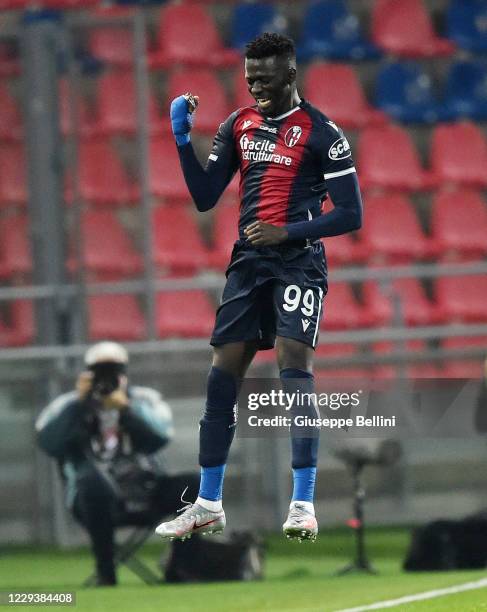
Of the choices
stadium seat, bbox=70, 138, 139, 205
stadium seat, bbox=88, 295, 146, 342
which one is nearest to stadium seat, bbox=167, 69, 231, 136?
stadium seat, bbox=70, 138, 139, 205

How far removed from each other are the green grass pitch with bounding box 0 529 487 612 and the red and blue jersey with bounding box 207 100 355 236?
250 cm

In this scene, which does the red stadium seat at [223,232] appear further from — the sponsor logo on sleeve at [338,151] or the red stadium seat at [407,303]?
the sponsor logo on sleeve at [338,151]

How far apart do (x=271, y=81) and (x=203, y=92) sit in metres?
7.09

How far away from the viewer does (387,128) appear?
13.2m

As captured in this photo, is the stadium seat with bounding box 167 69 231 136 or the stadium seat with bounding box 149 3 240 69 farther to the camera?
the stadium seat with bounding box 149 3 240 69

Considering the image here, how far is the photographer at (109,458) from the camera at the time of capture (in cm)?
852

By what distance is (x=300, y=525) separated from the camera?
5656 millimetres

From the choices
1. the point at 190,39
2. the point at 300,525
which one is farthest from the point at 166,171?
the point at 300,525

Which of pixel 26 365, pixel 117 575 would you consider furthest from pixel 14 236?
pixel 117 575

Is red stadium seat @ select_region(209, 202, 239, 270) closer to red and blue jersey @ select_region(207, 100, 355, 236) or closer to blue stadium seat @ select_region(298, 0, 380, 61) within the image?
blue stadium seat @ select_region(298, 0, 380, 61)

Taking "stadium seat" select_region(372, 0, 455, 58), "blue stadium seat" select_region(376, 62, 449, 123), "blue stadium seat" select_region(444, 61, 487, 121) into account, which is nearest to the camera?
"blue stadium seat" select_region(376, 62, 449, 123)

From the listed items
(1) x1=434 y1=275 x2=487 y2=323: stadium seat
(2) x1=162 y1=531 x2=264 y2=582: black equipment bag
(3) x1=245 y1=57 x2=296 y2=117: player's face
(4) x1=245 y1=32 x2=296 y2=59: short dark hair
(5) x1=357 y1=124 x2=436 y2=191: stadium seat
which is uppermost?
(5) x1=357 y1=124 x2=436 y2=191: stadium seat

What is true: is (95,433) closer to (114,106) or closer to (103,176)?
(103,176)

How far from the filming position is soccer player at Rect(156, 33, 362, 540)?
575 centimetres
